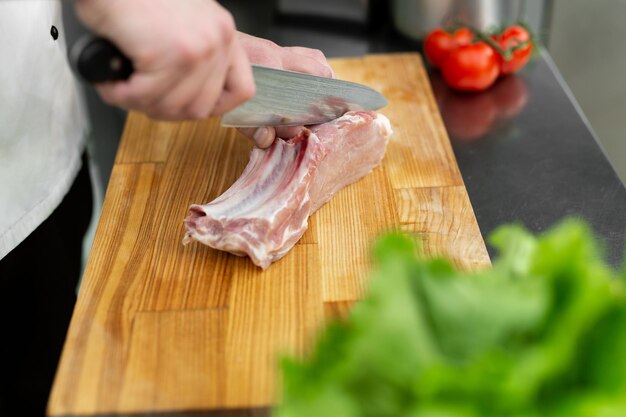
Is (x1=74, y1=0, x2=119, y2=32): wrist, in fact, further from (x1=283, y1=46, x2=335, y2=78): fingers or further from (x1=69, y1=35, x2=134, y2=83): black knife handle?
(x1=283, y1=46, x2=335, y2=78): fingers

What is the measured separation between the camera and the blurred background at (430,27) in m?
2.73

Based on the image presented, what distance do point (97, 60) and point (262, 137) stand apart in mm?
582

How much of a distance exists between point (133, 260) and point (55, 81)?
584 millimetres

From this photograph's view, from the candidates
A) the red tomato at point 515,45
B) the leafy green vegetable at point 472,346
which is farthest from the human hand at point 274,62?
the leafy green vegetable at point 472,346

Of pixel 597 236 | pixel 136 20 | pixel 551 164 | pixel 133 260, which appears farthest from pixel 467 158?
pixel 136 20

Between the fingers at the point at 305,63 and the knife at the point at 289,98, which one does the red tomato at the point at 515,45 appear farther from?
the fingers at the point at 305,63

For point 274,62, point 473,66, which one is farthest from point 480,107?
point 274,62

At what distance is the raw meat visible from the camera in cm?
170

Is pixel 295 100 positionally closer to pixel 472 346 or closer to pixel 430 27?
pixel 472 346

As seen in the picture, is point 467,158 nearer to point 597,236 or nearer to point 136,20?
point 597,236

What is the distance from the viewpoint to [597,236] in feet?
6.15

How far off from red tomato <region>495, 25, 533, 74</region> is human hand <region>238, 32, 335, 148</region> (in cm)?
79

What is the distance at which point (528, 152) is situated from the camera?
2.22 m

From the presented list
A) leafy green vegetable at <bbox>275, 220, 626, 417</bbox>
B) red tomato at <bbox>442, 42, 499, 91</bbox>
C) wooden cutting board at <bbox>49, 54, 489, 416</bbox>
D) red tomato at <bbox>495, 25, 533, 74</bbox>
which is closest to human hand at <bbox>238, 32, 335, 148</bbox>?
wooden cutting board at <bbox>49, 54, 489, 416</bbox>
